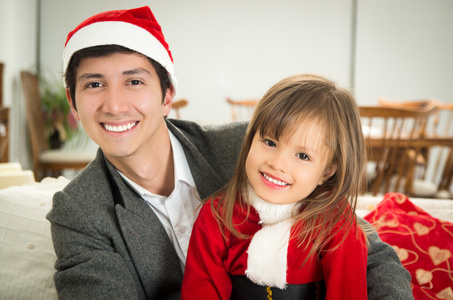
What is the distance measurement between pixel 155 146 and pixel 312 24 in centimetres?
518

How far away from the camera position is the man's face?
4.23ft

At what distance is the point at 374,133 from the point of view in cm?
334

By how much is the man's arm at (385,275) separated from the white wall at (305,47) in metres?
4.85

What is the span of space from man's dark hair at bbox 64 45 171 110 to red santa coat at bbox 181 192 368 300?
512 mm

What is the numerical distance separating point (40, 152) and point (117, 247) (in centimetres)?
363

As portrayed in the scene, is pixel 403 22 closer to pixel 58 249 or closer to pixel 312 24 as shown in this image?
pixel 312 24

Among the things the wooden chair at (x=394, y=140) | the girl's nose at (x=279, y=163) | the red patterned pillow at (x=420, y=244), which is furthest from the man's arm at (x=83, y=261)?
the wooden chair at (x=394, y=140)

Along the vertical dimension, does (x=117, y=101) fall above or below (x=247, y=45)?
below

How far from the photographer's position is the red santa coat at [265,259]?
1037 mm

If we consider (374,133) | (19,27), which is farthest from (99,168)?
(19,27)

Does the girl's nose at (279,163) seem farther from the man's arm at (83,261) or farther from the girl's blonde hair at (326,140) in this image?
the man's arm at (83,261)

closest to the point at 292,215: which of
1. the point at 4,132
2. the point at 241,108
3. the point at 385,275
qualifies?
the point at 385,275

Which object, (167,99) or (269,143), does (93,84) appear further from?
(269,143)

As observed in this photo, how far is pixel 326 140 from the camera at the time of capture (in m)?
1.09
